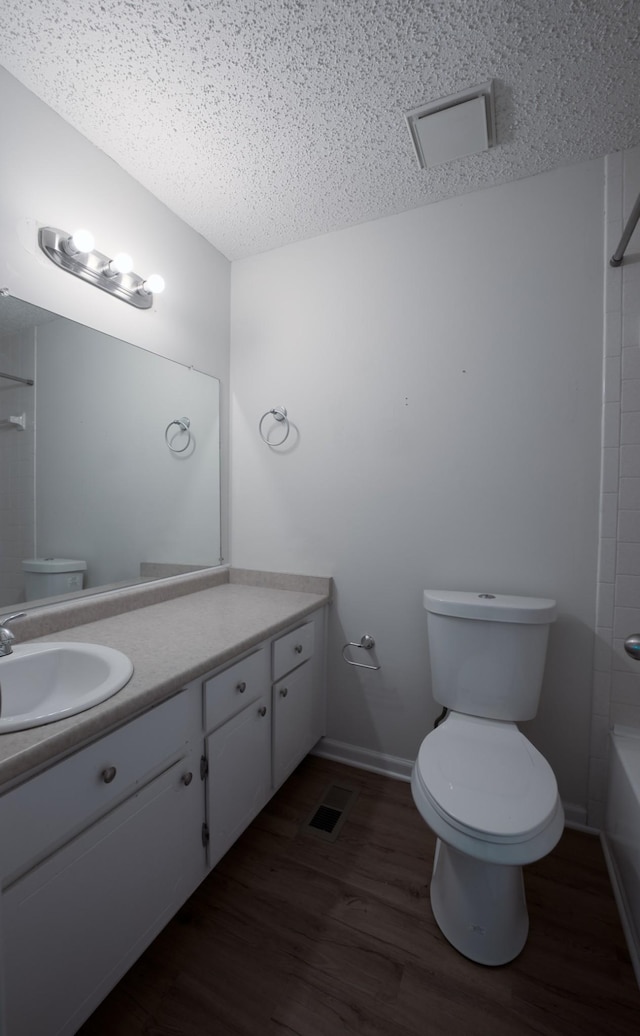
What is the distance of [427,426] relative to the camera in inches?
67.2

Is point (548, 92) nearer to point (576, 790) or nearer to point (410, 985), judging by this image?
point (576, 790)

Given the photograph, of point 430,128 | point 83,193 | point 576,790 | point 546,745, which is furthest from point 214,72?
point 576,790

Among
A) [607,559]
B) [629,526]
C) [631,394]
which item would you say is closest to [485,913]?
[607,559]

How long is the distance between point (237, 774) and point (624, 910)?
3.97 ft

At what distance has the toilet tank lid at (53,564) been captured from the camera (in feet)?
4.12

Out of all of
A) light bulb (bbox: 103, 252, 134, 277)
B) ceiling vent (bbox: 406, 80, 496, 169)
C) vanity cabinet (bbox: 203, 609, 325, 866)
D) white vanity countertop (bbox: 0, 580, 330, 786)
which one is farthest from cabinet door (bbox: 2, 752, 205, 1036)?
ceiling vent (bbox: 406, 80, 496, 169)

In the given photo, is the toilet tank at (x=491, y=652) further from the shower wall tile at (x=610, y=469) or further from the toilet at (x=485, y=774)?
the shower wall tile at (x=610, y=469)

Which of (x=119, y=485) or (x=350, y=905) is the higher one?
(x=119, y=485)

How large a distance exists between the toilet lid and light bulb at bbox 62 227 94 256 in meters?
1.88

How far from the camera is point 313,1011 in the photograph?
0.98 meters

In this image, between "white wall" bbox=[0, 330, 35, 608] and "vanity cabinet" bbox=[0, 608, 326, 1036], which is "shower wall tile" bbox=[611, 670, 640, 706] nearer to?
"vanity cabinet" bbox=[0, 608, 326, 1036]

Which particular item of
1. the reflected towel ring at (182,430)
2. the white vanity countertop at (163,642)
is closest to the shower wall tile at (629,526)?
the white vanity countertop at (163,642)

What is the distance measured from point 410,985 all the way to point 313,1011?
0.25m

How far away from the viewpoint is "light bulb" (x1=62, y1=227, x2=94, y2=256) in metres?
1.27
